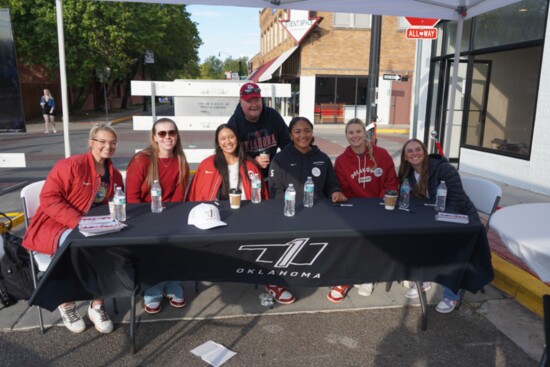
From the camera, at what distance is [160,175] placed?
3490 mm

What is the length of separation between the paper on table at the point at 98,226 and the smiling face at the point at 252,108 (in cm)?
184

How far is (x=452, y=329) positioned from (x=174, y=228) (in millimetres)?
2235

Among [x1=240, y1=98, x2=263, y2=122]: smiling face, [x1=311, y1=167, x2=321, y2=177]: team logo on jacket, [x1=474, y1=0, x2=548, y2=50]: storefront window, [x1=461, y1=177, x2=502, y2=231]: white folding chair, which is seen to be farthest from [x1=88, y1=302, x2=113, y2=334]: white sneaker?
[x1=474, y1=0, x2=548, y2=50]: storefront window

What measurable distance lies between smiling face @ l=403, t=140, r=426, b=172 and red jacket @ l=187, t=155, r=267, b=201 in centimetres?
137

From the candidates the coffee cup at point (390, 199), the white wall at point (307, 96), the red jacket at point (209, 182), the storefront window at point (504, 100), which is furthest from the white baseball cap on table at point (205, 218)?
the white wall at point (307, 96)

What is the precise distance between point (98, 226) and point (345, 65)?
20.9m

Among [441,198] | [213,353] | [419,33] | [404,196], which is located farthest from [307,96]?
[213,353]

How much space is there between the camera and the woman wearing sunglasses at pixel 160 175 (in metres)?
3.40

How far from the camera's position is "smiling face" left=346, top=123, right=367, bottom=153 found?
3781 mm

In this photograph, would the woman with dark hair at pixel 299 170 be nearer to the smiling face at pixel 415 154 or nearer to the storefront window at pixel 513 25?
the smiling face at pixel 415 154

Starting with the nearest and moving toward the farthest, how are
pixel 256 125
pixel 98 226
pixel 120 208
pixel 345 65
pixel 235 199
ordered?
1. pixel 98 226
2. pixel 120 208
3. pixel 235 199
4. pixel 256 125
5. pixel 345 65

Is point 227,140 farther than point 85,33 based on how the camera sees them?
No

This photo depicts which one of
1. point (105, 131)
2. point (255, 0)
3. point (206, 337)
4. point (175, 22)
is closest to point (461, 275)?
point (206, 337)

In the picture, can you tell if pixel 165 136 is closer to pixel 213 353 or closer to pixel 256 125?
pixel 256 125
